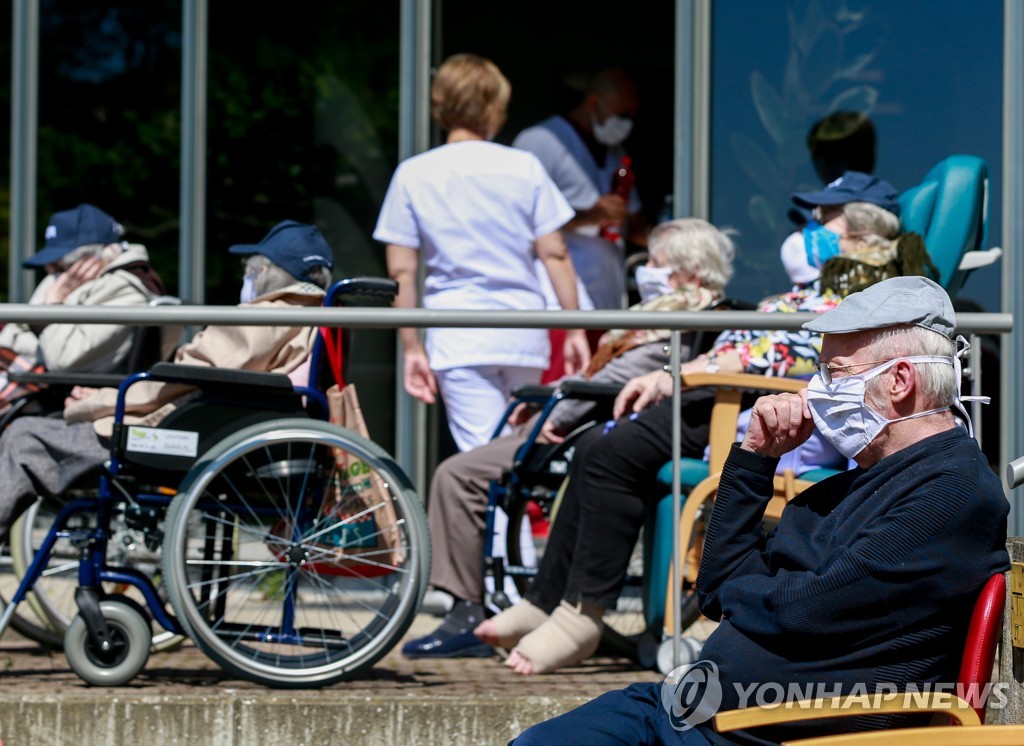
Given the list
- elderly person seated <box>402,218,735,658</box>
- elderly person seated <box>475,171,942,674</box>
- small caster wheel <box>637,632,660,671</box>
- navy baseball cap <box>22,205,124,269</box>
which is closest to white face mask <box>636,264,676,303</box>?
elderly person seated <box>402,218,735,658</box>

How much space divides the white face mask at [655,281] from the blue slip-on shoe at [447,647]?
4.32ft

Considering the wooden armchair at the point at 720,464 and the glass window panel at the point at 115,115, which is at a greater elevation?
the glass window panel at the point at 115,115

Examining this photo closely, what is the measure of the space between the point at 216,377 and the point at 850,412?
2153mm

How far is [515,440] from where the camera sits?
567cm

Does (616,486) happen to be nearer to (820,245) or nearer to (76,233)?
(820,245)

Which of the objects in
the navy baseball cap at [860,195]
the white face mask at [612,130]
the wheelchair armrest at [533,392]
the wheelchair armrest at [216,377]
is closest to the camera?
the wheelchair armrest at [216,377]

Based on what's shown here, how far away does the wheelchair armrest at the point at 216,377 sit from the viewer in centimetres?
466

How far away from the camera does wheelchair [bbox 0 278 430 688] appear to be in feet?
15.4

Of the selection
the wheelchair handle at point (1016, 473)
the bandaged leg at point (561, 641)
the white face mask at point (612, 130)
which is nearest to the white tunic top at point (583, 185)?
the white face mask at point (612, 130)

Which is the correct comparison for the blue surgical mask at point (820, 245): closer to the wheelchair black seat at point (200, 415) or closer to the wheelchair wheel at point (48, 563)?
the wheelchair black seat at point (200, 415)

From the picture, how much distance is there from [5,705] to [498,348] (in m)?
2.31

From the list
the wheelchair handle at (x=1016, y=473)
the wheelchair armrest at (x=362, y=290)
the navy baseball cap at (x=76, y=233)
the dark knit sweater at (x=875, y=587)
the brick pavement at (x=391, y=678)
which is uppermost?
the navy baseball cap at (x=76, y=233)

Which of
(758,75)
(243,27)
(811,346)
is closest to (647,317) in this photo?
(811,346)

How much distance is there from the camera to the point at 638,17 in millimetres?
7734
